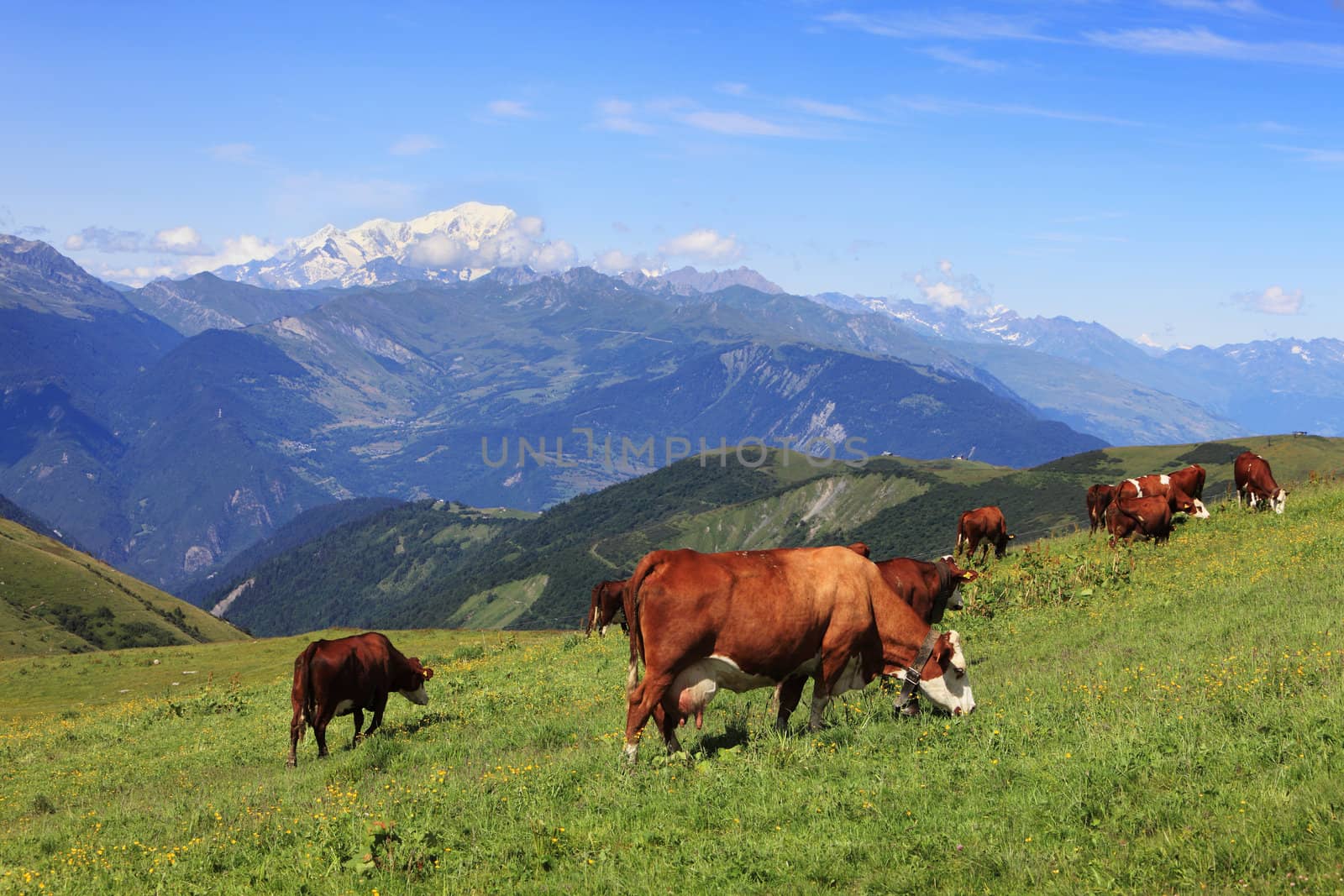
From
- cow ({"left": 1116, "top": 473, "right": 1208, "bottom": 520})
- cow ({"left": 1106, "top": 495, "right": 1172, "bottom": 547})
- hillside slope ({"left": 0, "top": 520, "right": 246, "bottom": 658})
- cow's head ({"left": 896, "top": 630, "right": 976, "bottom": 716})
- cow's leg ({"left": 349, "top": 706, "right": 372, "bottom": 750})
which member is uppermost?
cow ({"left": 1116, "top": 473, "right": 1208, "bottom": 520})

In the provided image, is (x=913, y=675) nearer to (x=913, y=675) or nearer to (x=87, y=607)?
(x=913, y=675)

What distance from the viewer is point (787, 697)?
15.6 meters

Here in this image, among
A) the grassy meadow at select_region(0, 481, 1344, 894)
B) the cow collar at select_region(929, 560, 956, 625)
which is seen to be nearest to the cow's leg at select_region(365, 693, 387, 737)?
the grassy meadow at select_region(0, 481, 1344, 894)

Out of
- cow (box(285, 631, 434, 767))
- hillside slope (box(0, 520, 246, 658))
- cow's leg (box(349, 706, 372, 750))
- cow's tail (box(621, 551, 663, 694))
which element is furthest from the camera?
hillside slope (box(0, 520, 246, 658))

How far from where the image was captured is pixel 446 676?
3409 cm

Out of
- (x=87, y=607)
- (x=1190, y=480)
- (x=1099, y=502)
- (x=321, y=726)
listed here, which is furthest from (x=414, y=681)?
(x=87, y=607)

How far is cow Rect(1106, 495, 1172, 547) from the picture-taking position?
34594mm

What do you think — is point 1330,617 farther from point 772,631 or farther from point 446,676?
point 446,676

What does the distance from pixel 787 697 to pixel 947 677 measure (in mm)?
2530

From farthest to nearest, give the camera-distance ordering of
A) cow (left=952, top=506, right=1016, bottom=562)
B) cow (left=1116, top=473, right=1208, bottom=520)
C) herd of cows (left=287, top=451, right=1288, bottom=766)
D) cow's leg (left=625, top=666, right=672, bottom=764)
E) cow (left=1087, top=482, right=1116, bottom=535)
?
cow (left=1087, top=482, right=1116, bottom=535)
cow (left=952, top=506, right=1016, bottom=562)
cow (left=1116, top=473, right=1208, bottom=520)
herd of cows (left=287, top=451, right=1288, bottom=766)
cow's leg (left=625, top=666, right=672, bottom=764)

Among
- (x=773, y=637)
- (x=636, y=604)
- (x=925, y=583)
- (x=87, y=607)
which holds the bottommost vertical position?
(x=87, y=607)

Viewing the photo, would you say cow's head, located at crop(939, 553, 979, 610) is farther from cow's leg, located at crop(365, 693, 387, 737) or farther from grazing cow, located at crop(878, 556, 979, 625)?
cow's leg, located at crop(365, 693, 387, 737)

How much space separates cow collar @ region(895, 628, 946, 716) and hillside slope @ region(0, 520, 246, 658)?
14227cm

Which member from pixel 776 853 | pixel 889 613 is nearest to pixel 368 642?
pixel 889 613
